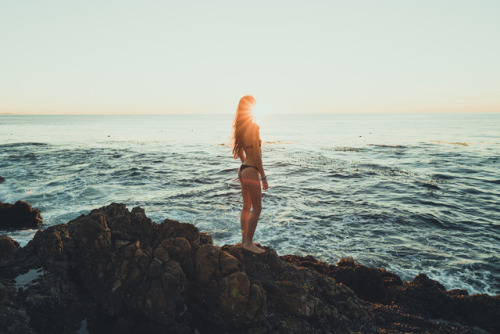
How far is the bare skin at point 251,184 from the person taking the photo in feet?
16.2

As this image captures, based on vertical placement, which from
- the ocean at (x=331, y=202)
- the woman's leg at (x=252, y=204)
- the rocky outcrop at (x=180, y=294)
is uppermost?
the woman's leg at (x=252, y=204)

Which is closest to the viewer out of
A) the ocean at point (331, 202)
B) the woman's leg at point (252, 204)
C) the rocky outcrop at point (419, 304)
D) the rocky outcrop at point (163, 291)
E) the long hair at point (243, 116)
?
the rocky outcrop at point (163, 291)

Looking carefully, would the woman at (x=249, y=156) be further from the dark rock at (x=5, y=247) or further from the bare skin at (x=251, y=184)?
the dark rock at (x=5, y=247)

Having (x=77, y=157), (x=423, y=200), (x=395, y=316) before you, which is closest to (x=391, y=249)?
→ (x=395, y=316)

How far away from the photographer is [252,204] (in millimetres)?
5195

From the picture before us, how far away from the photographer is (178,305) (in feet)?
13.4

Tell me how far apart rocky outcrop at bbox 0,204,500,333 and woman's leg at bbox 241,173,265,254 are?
200mm

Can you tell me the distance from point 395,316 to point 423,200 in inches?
434

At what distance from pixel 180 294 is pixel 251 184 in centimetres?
215

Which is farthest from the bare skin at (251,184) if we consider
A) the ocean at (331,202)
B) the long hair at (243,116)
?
the ocean at (331,202)

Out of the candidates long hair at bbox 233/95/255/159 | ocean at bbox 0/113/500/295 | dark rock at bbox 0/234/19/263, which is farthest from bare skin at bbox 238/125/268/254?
dark rock at bbox 0/234/19/263

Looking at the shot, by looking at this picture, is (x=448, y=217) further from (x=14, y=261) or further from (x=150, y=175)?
(x=150, y=175)

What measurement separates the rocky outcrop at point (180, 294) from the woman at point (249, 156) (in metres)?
0.62

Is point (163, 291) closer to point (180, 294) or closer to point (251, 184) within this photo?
point (180, 294)
